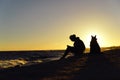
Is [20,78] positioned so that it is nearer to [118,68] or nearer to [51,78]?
[51,78]

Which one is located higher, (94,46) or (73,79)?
(94,46)

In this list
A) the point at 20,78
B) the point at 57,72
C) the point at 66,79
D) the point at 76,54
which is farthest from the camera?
the point at 76,54

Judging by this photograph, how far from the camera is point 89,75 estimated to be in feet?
39.1

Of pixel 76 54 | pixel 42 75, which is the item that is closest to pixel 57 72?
pixel 42 75

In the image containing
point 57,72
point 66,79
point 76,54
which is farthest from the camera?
point 76,54

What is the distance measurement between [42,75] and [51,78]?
3.07 ft

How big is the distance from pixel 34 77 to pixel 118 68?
3.09 m

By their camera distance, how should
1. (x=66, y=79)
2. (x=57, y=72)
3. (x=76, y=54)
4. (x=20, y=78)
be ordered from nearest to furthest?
(x=66, y=79) < (x=20, y=78) < (x=57, y=72) < (x=76, y=54)

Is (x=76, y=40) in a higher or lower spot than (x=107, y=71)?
higher

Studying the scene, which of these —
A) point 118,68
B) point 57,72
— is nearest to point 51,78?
point 57,72

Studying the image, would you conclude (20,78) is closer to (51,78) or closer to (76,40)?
(51,78)

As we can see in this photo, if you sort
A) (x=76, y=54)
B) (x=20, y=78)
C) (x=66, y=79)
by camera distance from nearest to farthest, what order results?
1. (x=66, y=79)
2. (x=20, y=78)
3. (x=76, y=54)

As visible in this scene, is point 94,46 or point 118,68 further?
point 94,46

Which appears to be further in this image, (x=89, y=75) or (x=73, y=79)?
(x=89, y=75)
